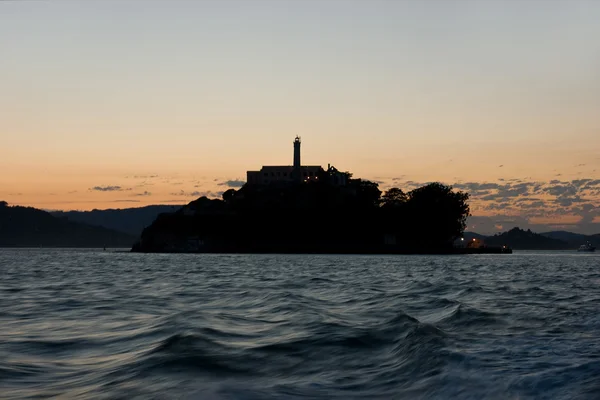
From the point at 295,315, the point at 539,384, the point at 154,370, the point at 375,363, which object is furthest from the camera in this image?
the point at 295,315

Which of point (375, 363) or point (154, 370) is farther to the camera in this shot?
point (375, 363)

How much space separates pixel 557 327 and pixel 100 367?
14.5 m

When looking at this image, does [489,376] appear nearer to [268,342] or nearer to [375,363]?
[375,363]

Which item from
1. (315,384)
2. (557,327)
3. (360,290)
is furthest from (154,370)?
(360,290)

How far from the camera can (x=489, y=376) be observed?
541 inches

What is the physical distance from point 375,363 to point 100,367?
6.45 meters

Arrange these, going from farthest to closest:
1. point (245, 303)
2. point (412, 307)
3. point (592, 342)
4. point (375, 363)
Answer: point (245, 303)
point (412, 307)
point (592, 342)
point (375, 363)

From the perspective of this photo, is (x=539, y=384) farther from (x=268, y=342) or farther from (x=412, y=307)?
(x=412, y=307)

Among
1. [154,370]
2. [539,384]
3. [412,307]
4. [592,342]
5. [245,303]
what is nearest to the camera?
[539,384]

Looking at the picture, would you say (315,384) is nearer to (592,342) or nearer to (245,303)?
(592,342)

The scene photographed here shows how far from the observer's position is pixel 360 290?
39.7 meters

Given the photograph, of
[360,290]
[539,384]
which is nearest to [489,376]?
[539,384]

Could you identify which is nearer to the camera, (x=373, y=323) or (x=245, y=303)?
(x=373, y=323)

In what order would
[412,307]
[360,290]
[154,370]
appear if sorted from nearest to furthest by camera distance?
[154,370]
[412,307]
[360,290]
